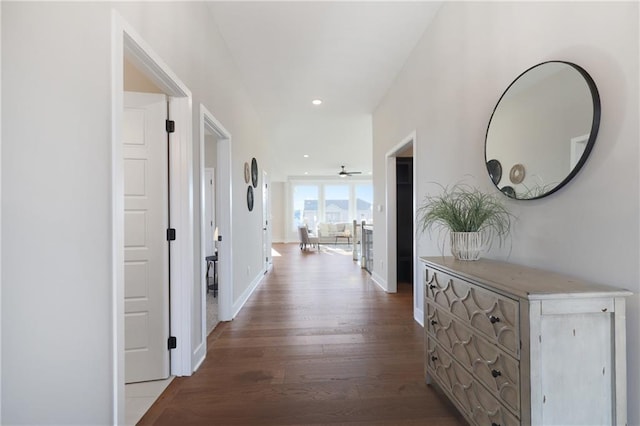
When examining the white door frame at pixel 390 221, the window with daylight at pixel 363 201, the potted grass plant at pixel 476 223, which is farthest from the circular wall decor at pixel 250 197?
the window with daylight at pixel 363 201

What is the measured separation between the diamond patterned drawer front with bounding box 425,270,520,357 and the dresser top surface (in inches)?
2.0

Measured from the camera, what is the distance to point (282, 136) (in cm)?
611

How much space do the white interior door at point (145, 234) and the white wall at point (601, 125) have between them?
2.16 meters

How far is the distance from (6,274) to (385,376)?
6.79ft

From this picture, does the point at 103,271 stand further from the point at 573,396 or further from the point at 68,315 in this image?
the point at 573,396

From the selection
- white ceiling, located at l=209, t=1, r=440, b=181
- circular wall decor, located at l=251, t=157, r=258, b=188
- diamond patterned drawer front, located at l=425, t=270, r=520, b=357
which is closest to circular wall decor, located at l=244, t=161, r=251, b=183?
circular wall decor, located at l=251, t=157, r=258, b=188

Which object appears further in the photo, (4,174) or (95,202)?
(95,202)

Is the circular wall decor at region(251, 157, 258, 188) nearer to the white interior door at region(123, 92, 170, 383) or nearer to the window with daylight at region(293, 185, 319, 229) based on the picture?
the white interior door at region(123, 92, 170, 383)

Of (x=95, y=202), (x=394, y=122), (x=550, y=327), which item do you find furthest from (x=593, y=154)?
(x=394, y=122)

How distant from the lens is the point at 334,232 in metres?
10.9

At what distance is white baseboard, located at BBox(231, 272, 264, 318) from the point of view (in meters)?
3.16

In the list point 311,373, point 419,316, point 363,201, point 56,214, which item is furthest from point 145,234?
point 363,201

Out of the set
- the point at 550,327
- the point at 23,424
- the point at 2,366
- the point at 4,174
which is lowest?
the point at 23,424

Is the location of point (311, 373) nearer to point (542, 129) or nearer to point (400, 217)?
point (542, 129)
